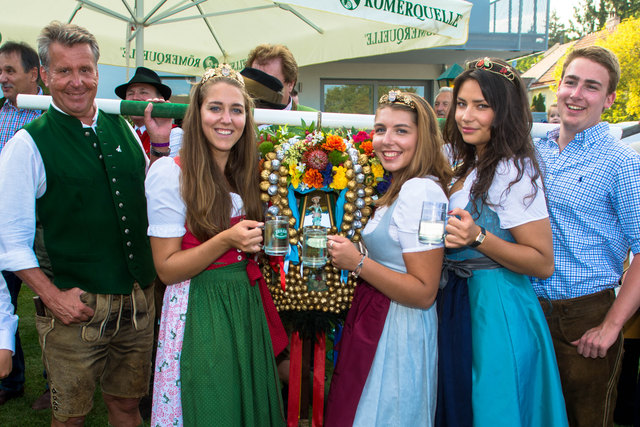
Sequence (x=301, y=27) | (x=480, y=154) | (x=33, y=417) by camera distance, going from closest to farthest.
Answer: (x=480, y=154) → (x=33, y=417) → (x=301, y=27)

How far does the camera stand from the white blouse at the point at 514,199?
2134 mm

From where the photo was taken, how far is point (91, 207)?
8.11 ft

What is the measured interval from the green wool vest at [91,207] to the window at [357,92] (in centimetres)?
967

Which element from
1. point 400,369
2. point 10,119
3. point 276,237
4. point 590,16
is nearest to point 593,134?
point 400,369

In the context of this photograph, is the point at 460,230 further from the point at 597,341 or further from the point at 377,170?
the point at 597,341

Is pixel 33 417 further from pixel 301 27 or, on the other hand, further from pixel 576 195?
pixel 301 27

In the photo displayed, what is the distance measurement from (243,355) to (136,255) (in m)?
0.83

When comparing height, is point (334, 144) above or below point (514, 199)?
above

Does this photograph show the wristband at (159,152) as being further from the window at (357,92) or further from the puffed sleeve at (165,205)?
the window at (357,92)

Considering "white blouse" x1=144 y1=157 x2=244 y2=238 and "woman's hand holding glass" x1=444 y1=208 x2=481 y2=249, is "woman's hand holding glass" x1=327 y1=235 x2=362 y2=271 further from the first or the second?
"white blouse" x1=144 y1=157 x2=244 y2=238

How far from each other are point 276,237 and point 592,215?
160 centimetres

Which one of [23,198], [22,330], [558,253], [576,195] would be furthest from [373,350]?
[22,330]

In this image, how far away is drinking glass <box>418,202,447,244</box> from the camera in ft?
6.38

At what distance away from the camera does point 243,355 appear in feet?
7.39
